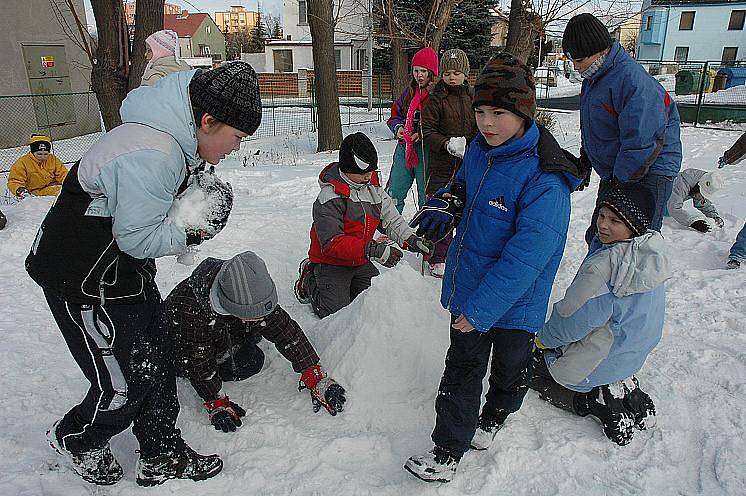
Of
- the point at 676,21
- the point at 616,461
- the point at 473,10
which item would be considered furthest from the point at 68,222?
Result: the point at 676,21

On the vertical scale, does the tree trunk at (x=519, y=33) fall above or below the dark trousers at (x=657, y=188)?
above

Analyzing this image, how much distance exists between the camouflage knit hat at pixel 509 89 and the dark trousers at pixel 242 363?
1.79m

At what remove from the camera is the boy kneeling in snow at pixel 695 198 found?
17.8 ft

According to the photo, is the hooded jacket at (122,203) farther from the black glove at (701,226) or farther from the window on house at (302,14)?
the window on house at (302,14)

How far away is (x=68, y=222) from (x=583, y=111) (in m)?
2.96

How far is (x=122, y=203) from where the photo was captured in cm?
175

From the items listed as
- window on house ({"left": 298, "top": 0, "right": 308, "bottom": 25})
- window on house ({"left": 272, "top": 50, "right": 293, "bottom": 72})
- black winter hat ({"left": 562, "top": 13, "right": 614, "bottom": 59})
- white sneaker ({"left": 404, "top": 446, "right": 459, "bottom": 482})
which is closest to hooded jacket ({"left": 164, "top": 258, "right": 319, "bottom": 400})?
white sneaker ({"left": 404, "top": 446, "right": 459, "bottom": 482})

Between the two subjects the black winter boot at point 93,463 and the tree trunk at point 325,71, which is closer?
the black winter boot at point 93,463

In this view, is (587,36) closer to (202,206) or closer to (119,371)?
(202,206)

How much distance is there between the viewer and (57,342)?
335 centimetres

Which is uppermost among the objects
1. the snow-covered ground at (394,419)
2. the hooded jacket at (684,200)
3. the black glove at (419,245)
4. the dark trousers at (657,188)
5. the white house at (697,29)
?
the white house at (697,29)

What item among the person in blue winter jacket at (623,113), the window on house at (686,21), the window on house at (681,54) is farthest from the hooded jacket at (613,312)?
the window on house at (686,21)

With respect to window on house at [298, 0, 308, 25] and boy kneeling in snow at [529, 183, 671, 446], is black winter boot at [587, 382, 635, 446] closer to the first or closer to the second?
boy kneeling in snow at [529, 183, 671, 446]

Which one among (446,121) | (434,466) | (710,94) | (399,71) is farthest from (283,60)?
(434,466)
